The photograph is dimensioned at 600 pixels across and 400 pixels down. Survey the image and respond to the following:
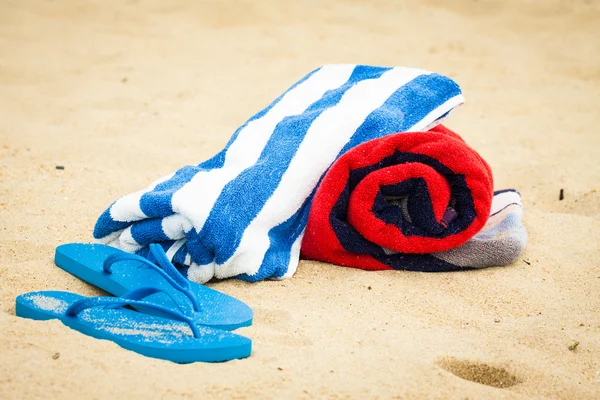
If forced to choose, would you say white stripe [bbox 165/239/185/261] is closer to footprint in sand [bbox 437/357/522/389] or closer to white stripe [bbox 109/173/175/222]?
white stripe [bbox 109/173/175/222]

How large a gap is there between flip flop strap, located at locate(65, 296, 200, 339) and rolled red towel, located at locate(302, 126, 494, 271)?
0.54 m

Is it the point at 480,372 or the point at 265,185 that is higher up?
the point at 265,185

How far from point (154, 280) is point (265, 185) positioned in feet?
1.32

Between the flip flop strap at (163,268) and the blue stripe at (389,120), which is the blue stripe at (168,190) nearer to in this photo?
the flip flop strap at (163,268)

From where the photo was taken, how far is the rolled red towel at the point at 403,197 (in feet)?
6.49

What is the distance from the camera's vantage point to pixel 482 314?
189 centimetres

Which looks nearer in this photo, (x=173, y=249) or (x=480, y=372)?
(x=480, y=372)

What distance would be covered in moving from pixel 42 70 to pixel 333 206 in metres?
2.51

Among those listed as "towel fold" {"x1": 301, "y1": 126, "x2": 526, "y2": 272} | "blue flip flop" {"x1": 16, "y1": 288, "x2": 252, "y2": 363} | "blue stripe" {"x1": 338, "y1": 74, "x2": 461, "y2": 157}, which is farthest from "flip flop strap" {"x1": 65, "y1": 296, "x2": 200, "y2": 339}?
"blue stripe" {"x1": 338, "y1": 74, "x2": 461, "y2": 157}

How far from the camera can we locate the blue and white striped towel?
1977mm

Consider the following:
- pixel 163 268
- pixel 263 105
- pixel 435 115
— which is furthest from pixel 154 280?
pixel 263 105

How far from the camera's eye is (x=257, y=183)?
2.05 m

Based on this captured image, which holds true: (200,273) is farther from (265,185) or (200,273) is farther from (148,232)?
(265,185)

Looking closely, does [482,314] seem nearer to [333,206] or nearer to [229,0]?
[333,206]
